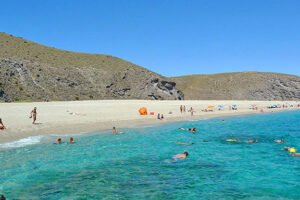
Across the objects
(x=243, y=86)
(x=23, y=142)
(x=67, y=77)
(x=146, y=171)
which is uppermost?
(x=243, y=86)

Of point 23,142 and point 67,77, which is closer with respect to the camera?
point 23,142

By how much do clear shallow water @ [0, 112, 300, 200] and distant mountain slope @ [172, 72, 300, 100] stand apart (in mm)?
114128

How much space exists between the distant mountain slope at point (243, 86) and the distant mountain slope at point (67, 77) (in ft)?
136

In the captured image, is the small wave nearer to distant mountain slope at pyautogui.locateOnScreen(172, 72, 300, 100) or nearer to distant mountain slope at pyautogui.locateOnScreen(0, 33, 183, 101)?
distant mountain slope at pyautogui.locateOnScreen(0, 33, 183, 101)

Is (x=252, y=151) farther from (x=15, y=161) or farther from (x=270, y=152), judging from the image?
(x=15, y=161)

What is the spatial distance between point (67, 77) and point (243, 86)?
8280 centimetres

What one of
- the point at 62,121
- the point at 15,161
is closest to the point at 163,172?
the point at 15,161

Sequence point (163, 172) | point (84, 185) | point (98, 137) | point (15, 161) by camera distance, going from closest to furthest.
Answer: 1. point (84, 185)
2. point (163, 172)
3. point (15, 161)
4. point (98, 137)

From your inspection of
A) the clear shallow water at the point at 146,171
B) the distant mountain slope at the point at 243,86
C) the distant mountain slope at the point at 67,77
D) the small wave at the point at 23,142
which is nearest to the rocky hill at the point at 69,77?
the distant mountain slope at the point at 67,77

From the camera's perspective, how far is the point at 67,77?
8525 cm

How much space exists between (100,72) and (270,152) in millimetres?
76436

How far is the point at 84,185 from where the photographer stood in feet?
44.7

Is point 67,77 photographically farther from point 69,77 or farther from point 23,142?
point 23,142

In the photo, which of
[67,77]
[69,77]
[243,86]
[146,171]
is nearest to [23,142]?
[146,171]
